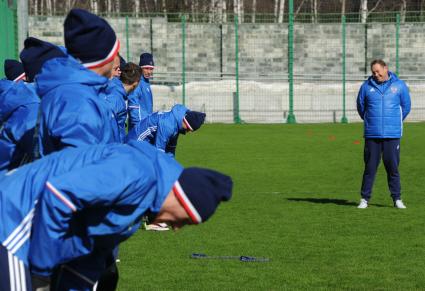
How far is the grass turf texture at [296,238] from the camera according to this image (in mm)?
9078

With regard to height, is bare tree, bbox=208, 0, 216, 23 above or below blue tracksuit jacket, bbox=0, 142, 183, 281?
above

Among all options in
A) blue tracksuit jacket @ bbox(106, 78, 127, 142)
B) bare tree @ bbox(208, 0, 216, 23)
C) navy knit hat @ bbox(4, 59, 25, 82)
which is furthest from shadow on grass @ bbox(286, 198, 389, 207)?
bare tree @ bbox(208, 0, 216, 23)

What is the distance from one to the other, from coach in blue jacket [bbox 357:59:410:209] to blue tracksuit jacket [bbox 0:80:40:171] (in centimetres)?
789

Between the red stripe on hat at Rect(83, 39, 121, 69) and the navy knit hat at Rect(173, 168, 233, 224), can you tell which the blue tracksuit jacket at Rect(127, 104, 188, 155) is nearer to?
the red stripe on hat at Rect(83, 39, 121, 69)

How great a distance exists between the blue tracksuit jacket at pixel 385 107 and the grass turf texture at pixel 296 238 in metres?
1.12

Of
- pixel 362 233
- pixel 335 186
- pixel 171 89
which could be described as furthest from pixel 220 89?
pixel 362 233

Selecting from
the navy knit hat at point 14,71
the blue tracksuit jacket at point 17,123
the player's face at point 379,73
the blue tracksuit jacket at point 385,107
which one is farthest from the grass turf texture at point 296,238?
the blue tracksuit jacket at point 17,123

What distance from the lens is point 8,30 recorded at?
67.5 ft

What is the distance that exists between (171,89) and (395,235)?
2587 centimetres

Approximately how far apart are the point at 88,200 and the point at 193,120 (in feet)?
25.6

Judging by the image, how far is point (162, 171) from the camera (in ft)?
13.4

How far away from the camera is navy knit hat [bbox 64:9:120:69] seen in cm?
531

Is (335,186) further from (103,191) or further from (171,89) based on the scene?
(171,89)

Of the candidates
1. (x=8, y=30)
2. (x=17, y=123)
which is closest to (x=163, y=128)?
(x=17, y=123)
